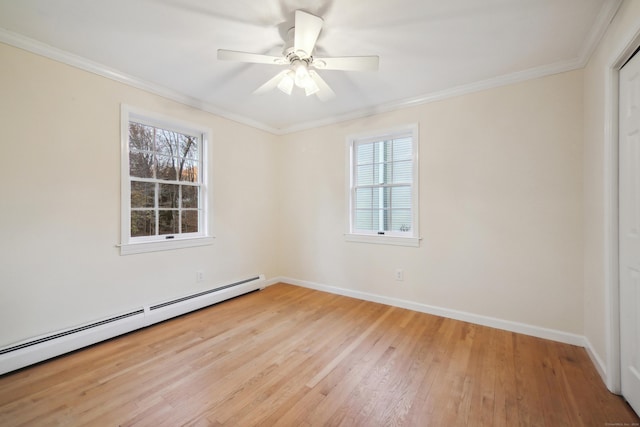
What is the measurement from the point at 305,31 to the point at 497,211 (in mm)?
2436

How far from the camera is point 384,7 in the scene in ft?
5.68

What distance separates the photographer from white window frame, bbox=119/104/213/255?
8.52ft

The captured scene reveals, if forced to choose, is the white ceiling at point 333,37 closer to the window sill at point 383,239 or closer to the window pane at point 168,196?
the window pane at point 168,196

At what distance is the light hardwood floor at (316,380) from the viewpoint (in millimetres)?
1537

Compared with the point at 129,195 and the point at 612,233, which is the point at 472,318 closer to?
the point at 612,233

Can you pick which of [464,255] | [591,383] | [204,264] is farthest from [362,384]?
[204,264]

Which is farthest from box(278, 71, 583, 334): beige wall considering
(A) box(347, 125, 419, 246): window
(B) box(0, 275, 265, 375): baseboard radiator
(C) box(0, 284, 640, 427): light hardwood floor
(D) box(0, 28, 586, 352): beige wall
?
(B) box(0, 275, 265, 375): baseboard radiator

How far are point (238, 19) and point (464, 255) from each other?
3.01 m

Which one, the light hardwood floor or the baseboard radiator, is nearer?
the light hardwood floor

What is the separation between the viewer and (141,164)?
9.27ft

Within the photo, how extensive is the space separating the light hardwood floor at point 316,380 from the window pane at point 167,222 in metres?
1.04

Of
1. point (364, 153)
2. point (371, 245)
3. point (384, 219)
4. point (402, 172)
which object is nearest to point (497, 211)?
point (402, 172)

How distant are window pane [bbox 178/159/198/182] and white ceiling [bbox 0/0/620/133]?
789 millimetres

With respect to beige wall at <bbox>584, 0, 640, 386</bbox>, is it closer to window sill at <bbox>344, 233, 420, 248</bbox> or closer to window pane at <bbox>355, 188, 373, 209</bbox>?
window sill at <bbox>344, 233, 420, 248</bbox>
